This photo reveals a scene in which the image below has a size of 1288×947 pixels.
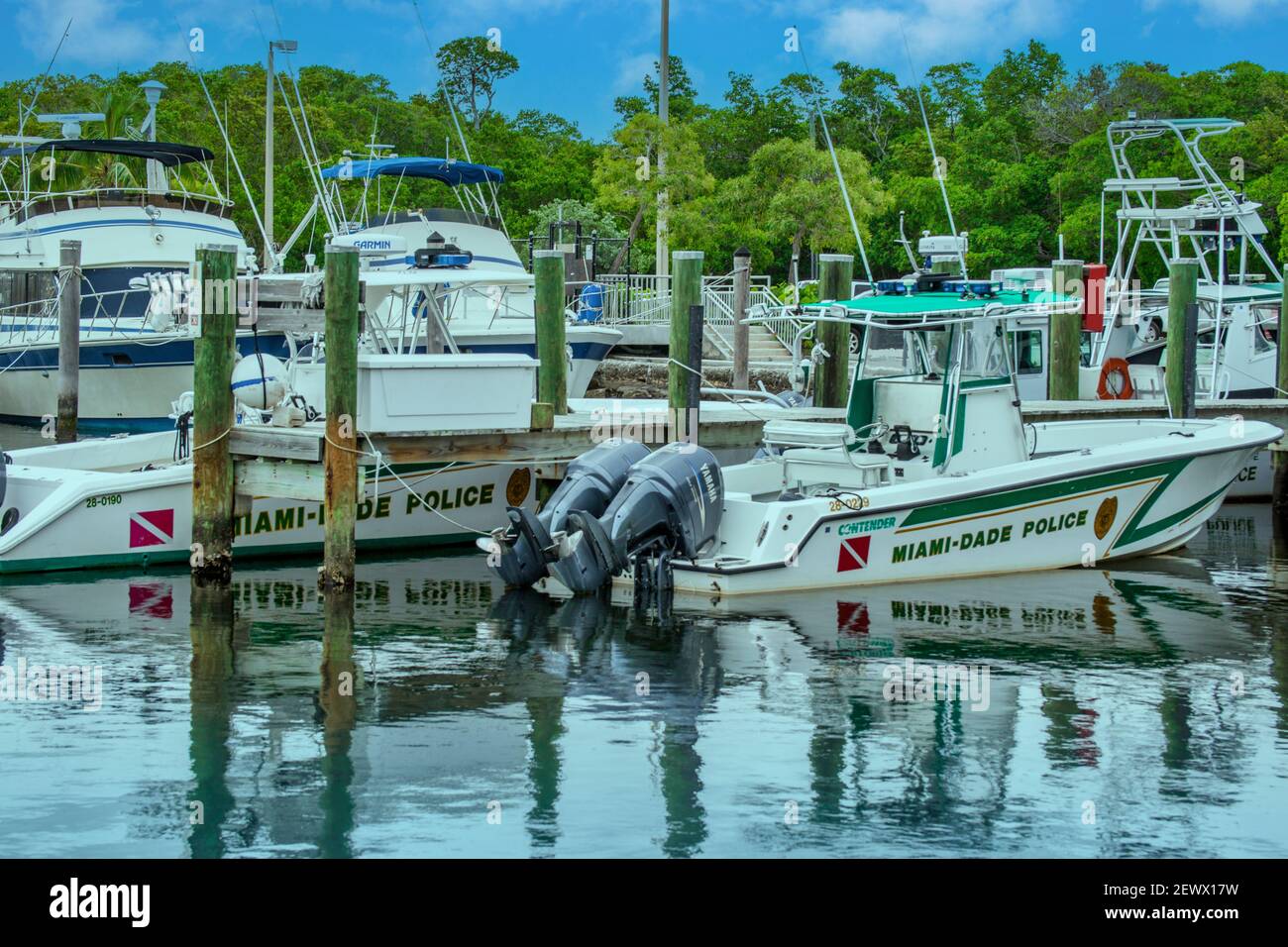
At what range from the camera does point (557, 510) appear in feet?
42.8

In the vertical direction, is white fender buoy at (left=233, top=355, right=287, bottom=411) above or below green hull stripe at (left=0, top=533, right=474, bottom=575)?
above

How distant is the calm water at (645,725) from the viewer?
781 centimetres

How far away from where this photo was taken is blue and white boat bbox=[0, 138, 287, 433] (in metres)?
26.0

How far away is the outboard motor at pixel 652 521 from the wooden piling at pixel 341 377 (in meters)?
1.74

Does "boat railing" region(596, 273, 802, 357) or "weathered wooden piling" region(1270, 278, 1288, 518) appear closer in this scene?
"weathered wooden piling" region(1270, 278, 1288, 518)

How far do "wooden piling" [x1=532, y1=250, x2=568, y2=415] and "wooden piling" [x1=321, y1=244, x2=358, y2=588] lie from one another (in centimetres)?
258

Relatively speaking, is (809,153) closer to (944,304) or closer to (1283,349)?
(1283,349)

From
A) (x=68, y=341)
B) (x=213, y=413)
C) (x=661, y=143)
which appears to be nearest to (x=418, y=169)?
(x=68, y=341)

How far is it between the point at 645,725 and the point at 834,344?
756 cm

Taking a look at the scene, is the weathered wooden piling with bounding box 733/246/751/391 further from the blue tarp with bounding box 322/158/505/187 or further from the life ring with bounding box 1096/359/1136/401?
the blue tarp with bounding box 322/158/505/187

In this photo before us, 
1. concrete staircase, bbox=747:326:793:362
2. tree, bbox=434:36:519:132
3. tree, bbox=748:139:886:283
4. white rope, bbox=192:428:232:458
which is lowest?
white rope, bbox=192:428:232:458

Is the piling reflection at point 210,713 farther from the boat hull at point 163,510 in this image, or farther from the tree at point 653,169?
the tree at point 653,169

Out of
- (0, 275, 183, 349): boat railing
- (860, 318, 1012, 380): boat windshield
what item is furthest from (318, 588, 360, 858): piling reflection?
(0, 275, 183, 349): boat railing
